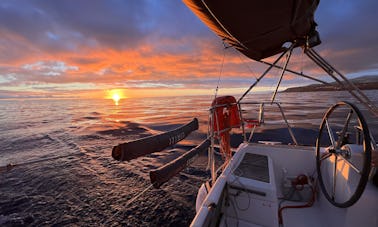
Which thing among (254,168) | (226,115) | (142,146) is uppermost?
(226,115)

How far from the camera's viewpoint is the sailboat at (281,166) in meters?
1.98

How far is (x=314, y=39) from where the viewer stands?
325 centimetres

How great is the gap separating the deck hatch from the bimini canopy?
6.71 ft

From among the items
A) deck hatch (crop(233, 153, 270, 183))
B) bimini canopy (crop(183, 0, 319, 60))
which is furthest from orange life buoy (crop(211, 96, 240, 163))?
bimini canopy (crop(183, 0, 319, 60))

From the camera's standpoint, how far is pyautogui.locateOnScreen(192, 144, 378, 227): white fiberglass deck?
78.6 inches

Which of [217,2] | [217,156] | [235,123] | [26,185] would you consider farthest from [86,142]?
[217,2]

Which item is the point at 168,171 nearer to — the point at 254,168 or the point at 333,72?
the point at 254,168

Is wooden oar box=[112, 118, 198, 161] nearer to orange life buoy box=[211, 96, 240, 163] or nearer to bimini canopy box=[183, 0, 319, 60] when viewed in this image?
bimini canopy box=[183, 0, 319, 60]

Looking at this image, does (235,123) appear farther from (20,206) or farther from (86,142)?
(86,142)

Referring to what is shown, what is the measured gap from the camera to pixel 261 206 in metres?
2.31

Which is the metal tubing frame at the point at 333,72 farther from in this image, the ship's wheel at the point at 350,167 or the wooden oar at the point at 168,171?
the wooden oar at the point at 168,171

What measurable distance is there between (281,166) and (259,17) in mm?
2773

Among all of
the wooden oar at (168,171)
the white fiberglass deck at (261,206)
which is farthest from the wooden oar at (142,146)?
the white fiberglass deck at (261,206)

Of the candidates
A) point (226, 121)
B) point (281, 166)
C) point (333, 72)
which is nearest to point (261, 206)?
point (281, 166)
